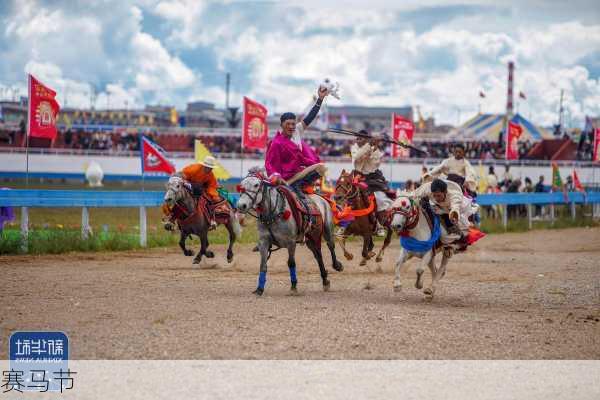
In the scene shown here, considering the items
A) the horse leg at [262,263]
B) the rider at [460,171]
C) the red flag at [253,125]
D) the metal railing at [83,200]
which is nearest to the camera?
the horse leg at [262,263]

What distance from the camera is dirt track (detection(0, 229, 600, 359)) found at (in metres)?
9.39

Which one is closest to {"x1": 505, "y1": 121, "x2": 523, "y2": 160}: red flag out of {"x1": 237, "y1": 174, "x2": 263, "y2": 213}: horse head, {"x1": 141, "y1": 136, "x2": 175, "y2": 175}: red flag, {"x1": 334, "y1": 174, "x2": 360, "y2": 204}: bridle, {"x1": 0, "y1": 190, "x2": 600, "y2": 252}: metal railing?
{"x1": 0, "y1": 190, "x2": 600, "y2": 252}: metal railing

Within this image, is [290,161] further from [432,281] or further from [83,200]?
[83,200]

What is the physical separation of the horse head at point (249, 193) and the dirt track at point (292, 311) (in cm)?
134

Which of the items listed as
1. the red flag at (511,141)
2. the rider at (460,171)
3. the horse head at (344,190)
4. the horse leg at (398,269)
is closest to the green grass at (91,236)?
the horse head at (344,190)

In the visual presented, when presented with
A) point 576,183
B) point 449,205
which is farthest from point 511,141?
point 449,205

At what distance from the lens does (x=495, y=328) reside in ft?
35.7

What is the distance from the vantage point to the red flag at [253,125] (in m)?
29.3

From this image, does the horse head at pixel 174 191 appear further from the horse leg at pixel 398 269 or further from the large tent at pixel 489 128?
the large tent at pixel 489 128

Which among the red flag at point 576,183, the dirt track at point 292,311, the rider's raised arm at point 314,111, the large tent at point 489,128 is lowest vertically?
the dirt track at point 292,311

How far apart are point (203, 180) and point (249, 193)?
19.0ft

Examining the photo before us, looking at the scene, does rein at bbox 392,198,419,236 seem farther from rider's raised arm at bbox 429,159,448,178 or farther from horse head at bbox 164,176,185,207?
horse head at bbox 164,176,185,207

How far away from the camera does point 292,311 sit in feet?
39.0

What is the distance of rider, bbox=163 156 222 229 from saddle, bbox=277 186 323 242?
4493 mm
